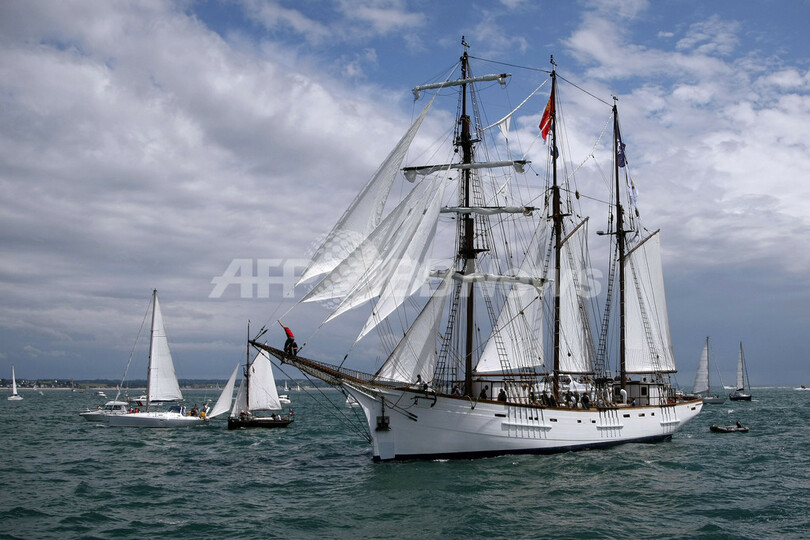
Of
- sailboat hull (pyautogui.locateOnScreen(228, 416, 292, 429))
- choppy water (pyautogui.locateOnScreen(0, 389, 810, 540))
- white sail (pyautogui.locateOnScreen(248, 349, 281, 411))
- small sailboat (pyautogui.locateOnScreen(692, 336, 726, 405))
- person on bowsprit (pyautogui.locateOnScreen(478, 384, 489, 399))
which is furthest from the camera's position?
small sailboat (pyautogui.locateOnScreen(692, 336, 726, 405))

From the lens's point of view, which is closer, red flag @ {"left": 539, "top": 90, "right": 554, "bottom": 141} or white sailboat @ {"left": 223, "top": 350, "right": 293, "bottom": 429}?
red flag @ {"left": 539, "top": 90, "right": 554, "bottom": 141}

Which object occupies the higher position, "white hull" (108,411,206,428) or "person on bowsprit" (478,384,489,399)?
"person on bowsprit" (478,384,489,399)

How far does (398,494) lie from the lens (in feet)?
78.3

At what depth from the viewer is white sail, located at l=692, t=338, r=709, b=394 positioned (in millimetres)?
108250

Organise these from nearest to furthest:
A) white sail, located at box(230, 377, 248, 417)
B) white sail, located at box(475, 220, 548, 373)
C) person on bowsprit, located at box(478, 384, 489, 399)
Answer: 1. person on bowsprit, located at box(478, 384, 489, 399)
2. white sail, located at box(475, 220, 548, 373)
3. white sail, located at box(230, 377, 248, 417)

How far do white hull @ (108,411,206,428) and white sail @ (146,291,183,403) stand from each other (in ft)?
6.63

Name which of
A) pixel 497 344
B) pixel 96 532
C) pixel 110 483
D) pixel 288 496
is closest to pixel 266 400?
pixel 497 344

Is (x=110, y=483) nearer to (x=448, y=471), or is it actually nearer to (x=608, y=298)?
(x=448, y=471)

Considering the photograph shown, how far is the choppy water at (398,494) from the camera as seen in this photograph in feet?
65.0

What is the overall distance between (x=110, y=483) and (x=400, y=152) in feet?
60.8

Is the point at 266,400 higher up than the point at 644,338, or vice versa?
the point at 644,338

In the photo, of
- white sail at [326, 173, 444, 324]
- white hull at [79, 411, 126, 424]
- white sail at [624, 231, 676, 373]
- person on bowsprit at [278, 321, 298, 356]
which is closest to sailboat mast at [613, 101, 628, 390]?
white sail at [624, 231, 676, 373]

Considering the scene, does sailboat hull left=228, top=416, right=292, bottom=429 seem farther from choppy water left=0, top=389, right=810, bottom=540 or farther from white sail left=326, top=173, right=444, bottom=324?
white sail left=326, top=173, right=444, bottom=324

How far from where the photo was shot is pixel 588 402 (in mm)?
36406
